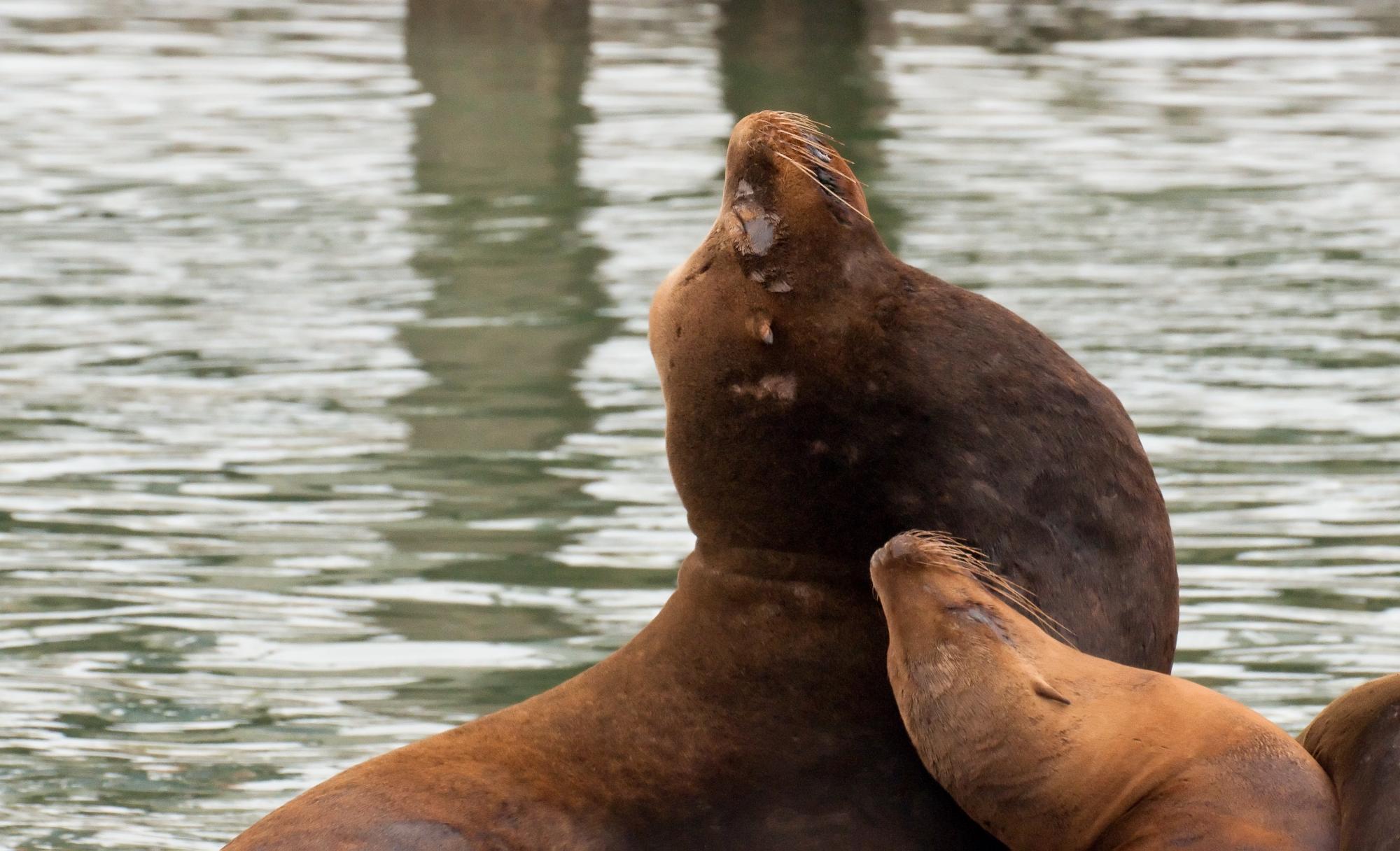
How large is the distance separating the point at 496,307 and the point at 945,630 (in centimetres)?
696

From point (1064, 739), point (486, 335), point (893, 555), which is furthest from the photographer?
point (486, 335)

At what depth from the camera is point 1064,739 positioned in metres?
2.69

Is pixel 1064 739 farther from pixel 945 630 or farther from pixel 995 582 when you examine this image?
pixel 995 582

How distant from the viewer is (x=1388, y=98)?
52.3ft

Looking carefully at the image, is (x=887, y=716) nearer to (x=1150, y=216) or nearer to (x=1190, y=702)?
(x=1190, y=702)

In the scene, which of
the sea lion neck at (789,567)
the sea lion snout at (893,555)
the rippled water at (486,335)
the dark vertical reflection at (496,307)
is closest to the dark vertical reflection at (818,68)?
the rippled water at (486,335)

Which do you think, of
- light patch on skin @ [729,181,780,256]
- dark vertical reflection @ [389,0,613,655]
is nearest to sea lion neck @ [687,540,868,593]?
light patch on skin @ [729,181,780,256]

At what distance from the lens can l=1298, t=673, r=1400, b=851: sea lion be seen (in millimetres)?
2811

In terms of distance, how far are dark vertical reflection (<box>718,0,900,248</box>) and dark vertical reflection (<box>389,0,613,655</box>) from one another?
1233mm

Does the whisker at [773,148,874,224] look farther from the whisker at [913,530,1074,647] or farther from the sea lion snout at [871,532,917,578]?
the sea lion snout at [871,532,917,578]

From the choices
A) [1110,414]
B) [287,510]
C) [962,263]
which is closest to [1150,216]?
[962,263]

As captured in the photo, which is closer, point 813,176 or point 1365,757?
point 1365,757

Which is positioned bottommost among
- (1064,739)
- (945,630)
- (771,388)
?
(1064,739)

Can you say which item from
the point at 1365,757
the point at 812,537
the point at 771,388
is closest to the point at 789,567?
the point at 812,537
